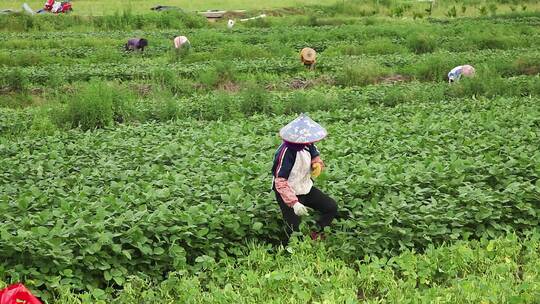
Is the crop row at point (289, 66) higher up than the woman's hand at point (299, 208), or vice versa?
the woman's hand at point (299, 208)

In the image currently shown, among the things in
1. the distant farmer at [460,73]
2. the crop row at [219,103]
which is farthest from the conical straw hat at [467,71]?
the crop row at [219,103]

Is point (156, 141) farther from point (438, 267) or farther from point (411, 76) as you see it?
point (411, 76)

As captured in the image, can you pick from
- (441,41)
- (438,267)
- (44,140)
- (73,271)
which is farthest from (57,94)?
(441,41)

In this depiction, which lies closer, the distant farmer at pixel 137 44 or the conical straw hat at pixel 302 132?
the conical straw hat at pixel 302 132

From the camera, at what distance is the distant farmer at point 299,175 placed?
255 inches

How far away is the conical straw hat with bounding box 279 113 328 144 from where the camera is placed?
21.2 ft

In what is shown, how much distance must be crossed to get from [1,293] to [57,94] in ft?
36.9

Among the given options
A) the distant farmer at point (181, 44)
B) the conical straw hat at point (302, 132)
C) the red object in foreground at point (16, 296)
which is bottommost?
the distant farmer at point (181, 44)

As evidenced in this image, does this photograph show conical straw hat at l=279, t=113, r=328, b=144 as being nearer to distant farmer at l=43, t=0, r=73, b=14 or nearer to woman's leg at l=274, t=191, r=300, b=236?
woman's leg at l=274, t=191, r=300, b=236

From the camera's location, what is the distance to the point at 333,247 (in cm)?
639

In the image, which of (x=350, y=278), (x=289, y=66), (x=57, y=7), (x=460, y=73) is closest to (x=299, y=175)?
(x=350, y=278)

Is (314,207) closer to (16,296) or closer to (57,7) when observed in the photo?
(16,296)

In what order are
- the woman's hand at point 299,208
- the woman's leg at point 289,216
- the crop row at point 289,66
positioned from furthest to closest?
1. the crop row at point 289,66
2. the woman's leg at point 289,216
3. the woman's hand at point 299,208

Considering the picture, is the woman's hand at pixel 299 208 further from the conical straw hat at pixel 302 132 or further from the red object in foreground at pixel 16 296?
the red object in foreground at pixel 16 296
